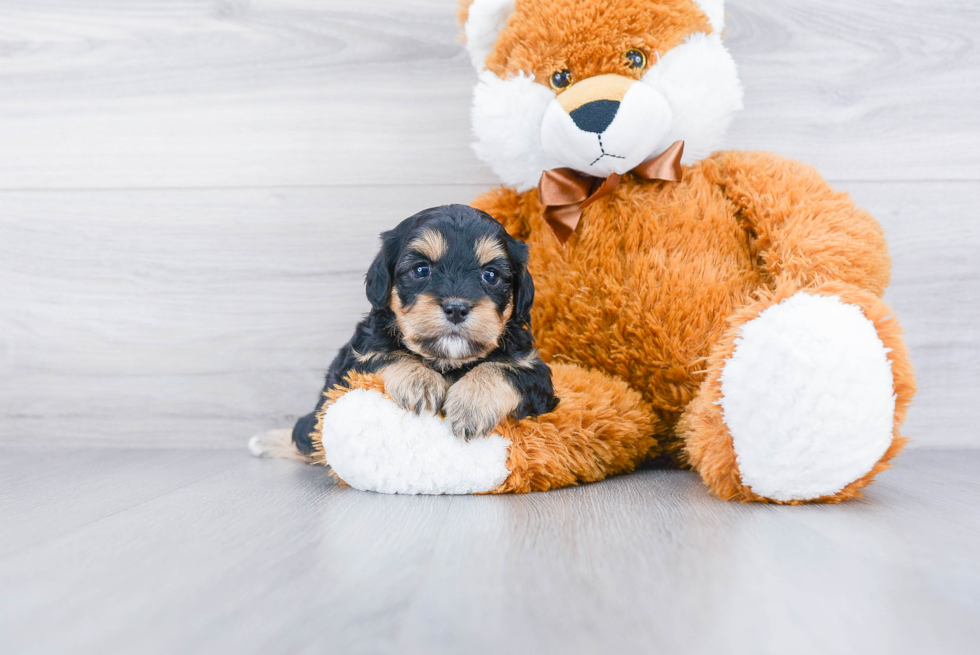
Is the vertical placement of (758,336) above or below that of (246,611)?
above

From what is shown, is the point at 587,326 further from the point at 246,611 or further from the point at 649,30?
the point at 246,611

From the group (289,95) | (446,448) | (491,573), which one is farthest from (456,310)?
(289,95)

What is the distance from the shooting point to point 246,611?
2.09ft

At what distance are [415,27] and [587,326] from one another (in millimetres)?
925

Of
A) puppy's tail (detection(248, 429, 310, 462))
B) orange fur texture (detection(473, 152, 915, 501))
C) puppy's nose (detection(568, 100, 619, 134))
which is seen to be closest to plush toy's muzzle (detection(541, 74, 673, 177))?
puppy's nose (detection(568, 100, 619, 134))

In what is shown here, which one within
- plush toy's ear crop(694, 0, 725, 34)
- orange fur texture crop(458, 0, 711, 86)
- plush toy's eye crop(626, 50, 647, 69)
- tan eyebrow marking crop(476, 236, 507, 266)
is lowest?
tan eyebrow marking crop(476, 236, 507, 266)

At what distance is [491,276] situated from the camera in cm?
113

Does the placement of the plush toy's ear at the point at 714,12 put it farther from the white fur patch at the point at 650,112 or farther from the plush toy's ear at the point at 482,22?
the plush toy's ear at the point at 482,22

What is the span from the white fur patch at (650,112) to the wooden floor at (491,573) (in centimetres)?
65

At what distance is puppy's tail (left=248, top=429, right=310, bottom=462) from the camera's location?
163 cm

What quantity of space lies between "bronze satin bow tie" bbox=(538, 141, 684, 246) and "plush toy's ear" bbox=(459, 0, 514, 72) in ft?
1.04

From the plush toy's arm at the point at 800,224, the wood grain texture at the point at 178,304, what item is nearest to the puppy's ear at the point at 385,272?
the wood grain texture at the point at 178,304

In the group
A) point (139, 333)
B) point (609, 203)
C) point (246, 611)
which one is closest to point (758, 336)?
point (609, 203)

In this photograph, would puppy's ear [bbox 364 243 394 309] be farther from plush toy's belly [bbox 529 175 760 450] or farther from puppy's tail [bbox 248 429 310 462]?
puppy's tail [bbox 248 429 310 462]
